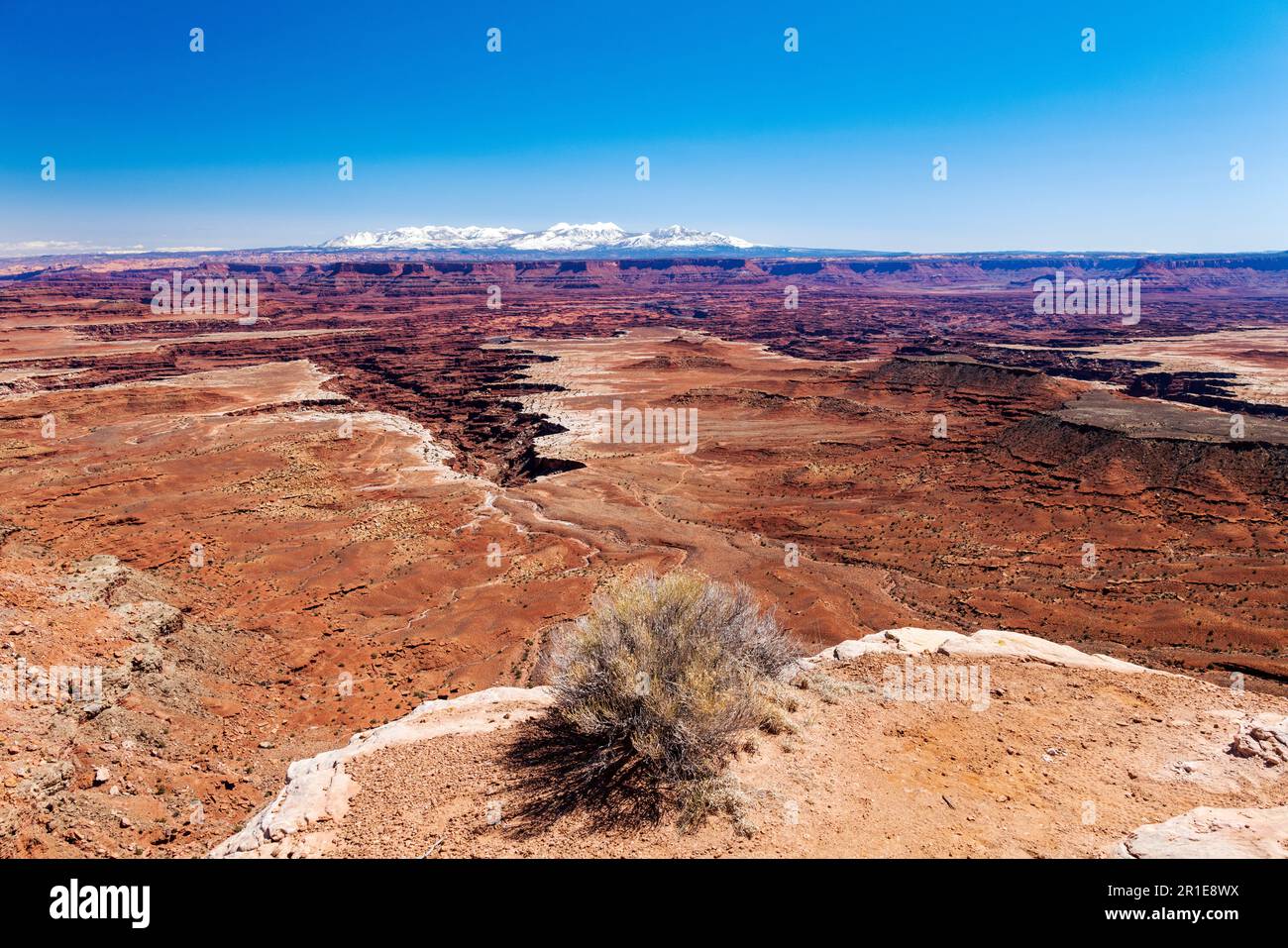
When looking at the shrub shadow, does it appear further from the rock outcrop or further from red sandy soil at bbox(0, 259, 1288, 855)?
red sandy soil at bbox(0, 259, 1288, 855)

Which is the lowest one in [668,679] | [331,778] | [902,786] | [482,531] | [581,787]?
[331,778]

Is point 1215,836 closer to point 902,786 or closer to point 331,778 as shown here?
point 902,786

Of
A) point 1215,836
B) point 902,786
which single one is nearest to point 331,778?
point 902,786

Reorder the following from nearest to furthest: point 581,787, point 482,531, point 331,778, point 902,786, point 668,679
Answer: point 581,787 → point 902,786 → point 668,679 → point 331,778 → point 482,531

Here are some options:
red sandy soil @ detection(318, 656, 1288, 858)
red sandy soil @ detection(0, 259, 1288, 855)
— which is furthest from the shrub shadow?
red sandy soil @ detection(0, 259, 1288, 855)
